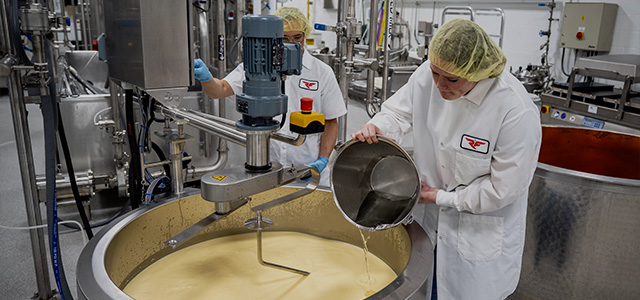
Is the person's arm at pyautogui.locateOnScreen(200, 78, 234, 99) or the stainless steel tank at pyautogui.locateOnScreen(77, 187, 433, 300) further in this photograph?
the person's arm at pyautogui.locateOnScreen(200, 78, 234, 99)

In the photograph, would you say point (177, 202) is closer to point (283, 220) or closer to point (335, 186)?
point (283, 220)

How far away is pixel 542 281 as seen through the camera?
185 centimetres

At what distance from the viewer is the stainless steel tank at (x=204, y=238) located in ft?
3.11

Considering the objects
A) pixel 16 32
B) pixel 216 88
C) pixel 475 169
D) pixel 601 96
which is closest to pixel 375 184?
pixel 475 169

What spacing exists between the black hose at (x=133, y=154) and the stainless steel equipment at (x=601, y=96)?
2.62 meters

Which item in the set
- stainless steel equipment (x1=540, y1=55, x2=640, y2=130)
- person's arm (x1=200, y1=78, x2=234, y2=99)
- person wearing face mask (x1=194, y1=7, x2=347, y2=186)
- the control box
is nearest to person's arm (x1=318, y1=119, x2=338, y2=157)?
person wearing face mask (x1=194, y1=7, x2=347, y2=186)

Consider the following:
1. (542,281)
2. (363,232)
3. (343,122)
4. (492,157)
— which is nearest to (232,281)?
(363,232)

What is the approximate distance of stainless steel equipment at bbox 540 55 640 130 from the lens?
2.73 meters

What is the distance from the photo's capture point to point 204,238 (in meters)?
1.52

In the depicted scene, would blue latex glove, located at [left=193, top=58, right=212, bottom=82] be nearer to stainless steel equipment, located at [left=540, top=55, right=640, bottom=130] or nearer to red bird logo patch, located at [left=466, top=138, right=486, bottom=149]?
red bird logo patch, located at [left=466, top=138, right=486, bottom=149]

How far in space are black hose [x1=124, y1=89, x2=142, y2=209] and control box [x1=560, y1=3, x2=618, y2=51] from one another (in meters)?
3.49

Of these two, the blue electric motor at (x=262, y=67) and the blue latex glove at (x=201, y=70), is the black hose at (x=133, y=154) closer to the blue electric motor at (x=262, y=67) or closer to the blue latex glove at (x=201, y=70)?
the blue latex glove at (x=201, y=70)

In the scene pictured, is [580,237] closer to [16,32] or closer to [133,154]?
[133,154]

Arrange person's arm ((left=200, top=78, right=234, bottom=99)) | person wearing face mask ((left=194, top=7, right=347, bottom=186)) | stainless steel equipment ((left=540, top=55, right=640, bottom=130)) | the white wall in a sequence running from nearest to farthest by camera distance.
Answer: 1. person's arm ((left=200, top=78, right=234, bottom=99))
2. person wearing face mask ((left=194, top=7, right=347, bottom=186))
3. stainless steel equipment ((left=540, top=55, right=640, bottom=130))
4. the white wall
